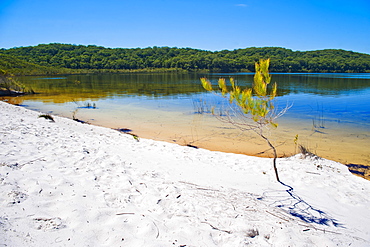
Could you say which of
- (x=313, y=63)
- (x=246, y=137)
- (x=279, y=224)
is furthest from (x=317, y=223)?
(x=313, y=63)

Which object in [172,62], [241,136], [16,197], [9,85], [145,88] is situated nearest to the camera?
[16,197]

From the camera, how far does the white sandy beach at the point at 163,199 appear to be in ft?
9.09

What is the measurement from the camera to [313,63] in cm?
9300

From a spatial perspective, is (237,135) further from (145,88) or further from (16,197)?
(145,88)

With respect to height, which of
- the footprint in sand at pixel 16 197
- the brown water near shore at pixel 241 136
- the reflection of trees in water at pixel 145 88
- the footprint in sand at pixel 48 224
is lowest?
the brown water near shore at pixel 241 136

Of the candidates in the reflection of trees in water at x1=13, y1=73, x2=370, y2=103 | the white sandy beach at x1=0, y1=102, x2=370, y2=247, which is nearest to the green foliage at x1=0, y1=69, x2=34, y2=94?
the reflection of trees in water at x1=13, y1=73, x2=370, y2=103

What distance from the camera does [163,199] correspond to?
370cm

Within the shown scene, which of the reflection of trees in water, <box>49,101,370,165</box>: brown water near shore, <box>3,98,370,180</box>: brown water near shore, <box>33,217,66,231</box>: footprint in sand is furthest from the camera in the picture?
the reflection of trees in water

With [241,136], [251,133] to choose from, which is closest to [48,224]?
[241,136]

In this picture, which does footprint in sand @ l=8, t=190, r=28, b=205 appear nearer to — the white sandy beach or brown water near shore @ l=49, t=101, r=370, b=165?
the white sandy beach

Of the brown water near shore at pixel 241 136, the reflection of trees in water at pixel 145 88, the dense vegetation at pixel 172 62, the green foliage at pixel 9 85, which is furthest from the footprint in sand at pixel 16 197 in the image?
the dense vegetation at pixel 172 62

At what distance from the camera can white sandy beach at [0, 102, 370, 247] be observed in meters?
2.77

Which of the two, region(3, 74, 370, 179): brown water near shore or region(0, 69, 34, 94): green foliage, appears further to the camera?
region(0, 69, 34, 94): green foliage

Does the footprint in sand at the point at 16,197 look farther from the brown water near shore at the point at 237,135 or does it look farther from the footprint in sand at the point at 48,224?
the brown water near shore at the point at 237,135
